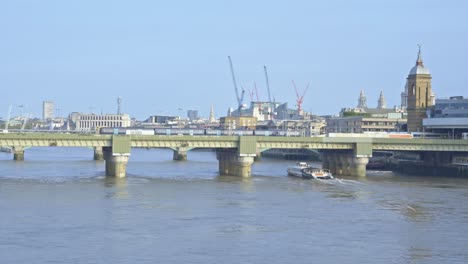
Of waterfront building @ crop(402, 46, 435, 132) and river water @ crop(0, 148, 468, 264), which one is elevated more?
waterfront building @ crop(402, 46, 435, 132)

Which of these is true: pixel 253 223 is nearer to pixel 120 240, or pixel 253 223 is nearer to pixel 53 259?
pixel 120 240

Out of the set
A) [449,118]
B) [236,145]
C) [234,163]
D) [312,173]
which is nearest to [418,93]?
[449,118]

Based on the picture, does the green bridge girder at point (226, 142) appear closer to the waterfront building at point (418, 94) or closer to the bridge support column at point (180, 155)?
the waterfront building at point (418, 94)

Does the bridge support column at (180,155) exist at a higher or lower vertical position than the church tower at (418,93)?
lower

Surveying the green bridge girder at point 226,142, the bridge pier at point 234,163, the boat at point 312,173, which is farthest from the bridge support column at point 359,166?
the bridge pier at point 234,163

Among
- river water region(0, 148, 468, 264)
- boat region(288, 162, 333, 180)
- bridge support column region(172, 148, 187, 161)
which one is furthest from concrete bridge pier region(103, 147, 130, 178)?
bridge support column region(172, 148, 187, 161)

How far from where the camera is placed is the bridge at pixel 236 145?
94.1 meters

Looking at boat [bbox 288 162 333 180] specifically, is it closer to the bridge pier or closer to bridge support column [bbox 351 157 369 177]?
bridge support column [bbox 351 157 369 177]

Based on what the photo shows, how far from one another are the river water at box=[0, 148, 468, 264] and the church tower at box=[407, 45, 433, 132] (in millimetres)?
45127

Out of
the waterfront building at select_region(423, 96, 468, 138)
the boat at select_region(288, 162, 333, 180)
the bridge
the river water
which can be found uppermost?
the waterfront building at select_region(423, 96, 468, 138)

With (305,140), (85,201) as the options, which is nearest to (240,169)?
(305,140)

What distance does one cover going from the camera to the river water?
46188 mm

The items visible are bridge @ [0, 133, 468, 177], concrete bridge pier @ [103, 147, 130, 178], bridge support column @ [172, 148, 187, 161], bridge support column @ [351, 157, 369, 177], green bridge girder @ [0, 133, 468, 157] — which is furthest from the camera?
bridge support column @ [172, 148, 187, 161]

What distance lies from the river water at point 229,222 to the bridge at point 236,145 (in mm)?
5114
